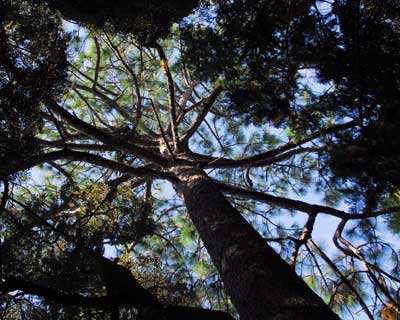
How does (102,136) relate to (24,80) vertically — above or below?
above

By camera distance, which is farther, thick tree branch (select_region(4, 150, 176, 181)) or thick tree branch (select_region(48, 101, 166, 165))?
thick tree branch (select_region(48, 101, 166, 165))

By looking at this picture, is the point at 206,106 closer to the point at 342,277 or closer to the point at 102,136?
the point at 102,136

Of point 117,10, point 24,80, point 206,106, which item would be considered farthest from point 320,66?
point 24,80

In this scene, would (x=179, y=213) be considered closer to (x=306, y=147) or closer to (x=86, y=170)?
(x=86, y=170)

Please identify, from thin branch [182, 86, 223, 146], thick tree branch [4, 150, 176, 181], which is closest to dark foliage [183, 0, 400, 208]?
thick tree branch [4, 150, 176, 181]

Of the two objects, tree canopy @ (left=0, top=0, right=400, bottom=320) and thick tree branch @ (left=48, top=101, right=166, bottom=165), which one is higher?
thick tree branch @ (left=48, top=101, right=166, bottom=165)

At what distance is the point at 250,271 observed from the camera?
211cm

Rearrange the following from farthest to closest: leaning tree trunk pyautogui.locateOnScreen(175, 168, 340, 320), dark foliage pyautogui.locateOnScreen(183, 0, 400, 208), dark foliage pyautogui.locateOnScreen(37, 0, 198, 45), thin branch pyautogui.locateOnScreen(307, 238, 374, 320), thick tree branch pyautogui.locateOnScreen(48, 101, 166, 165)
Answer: thick tree branch pyautogui.locateOnScreen(48, 101, 166, 165)
thin branch pyautogui.locateOnScreen(307, 238, 374, 320)
dark foliage pyautogui.locateOnScreen(37, 0, 198, 45)
dark foliage pyautogui.locateOnScreen(183, 0, 400, 208)
leaning tree trunk pyautogui.locateOnScreen(175, 168, 340, 320)

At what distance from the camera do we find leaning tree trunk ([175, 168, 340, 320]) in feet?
5.82

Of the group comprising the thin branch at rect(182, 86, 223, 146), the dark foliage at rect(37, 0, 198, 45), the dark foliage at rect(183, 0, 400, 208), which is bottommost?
the dark foliage at rect(183, 0, 400, 208)

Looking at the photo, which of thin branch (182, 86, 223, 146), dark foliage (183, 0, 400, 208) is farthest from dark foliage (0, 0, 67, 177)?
thin branch (182, 86, 223, 146)

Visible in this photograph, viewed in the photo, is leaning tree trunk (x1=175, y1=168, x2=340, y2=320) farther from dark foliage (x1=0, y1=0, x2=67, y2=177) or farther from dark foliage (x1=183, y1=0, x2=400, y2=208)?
dark foliage (x1=0, y1=0, x2=67, y2=177)

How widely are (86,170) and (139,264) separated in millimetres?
2755

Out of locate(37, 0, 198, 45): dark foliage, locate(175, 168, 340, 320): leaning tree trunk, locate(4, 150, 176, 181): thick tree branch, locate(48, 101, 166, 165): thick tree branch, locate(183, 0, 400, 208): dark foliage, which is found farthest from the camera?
locate(48, 101, 166, 165): thick tree branch
